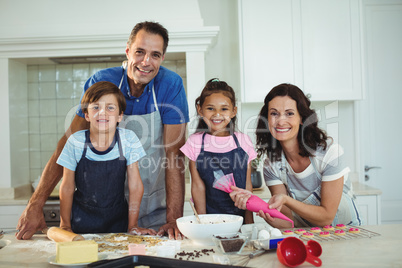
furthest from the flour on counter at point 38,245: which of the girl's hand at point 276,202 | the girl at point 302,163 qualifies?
the girl at point 302,163

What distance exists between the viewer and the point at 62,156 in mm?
1663

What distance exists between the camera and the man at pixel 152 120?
1822 mm

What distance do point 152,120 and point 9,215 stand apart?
59.2 inches

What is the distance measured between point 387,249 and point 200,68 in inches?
77.3

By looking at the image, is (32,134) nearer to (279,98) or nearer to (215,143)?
(215,143)

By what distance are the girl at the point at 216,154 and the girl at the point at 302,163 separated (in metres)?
0.15

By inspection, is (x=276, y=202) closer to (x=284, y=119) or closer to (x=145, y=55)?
(x=284, y=119)

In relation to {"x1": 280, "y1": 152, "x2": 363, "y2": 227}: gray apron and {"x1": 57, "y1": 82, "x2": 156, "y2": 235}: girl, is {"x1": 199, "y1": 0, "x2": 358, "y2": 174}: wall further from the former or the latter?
{"x1": 57, "y1": 82, "x2": 156, "y2": 235}: girl

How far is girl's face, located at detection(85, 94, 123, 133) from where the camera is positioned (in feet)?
5.63

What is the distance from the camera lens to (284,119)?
174 centimetres

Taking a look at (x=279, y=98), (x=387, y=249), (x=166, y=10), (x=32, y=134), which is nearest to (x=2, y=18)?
(x=32, y=134)

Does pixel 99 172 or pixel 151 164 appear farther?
pixel 151 164

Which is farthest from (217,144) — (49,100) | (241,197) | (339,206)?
(49,100)

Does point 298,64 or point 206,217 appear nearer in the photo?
point 206,217
